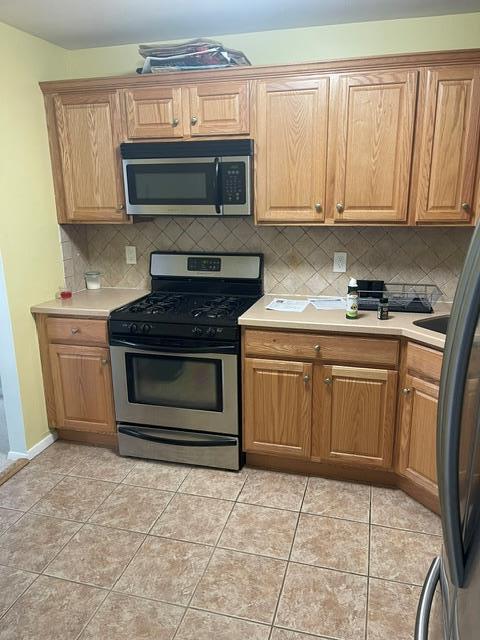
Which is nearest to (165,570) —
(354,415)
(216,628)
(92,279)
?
(216,628)

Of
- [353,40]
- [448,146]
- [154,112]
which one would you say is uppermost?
[353,40]

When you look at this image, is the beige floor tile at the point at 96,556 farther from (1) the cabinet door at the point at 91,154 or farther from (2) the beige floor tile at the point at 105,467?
(1) the cabinet door at the point at 91,154

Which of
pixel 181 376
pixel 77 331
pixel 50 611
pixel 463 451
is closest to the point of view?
pixel 463 451

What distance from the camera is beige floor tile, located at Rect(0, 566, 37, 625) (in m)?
1.86

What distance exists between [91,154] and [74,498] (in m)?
1.92

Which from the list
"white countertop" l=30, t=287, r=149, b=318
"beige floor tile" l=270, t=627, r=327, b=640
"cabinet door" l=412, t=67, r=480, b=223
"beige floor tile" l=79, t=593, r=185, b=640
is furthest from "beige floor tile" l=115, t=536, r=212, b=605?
"cabinet door" l=412, t=67, r=480, b=223

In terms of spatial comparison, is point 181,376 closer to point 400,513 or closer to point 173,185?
point 173,185

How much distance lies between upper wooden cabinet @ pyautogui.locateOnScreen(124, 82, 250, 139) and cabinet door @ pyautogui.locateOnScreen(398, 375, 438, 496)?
160cm

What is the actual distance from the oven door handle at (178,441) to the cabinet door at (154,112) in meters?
1.69

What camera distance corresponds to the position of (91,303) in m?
2.86

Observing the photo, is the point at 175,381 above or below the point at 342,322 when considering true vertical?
below

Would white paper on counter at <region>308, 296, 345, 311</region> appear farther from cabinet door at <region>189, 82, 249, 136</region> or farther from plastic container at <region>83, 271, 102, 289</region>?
plastic container at <region>83, 271, 102, 289</region>

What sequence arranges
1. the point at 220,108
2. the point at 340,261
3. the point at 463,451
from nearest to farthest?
the point at 463,451 < the point at 220,108 < the point at 340,261

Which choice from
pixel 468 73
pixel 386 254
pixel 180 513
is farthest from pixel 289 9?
pixel 180 513
